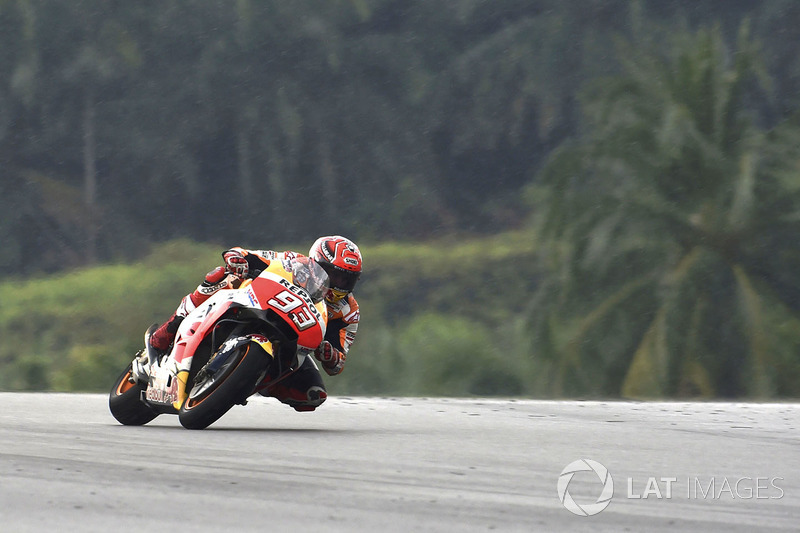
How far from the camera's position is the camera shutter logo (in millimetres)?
5532

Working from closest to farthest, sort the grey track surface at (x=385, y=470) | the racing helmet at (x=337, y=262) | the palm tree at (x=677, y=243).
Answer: the grey track surface at (x=385, y=470)
the racing helmet at (x=337, y=262)
the palm tree at (x=677, y=243)

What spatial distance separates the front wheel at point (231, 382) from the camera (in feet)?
27.5

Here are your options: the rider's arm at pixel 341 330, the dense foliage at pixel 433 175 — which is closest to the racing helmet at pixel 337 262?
the rider's arm at pixel 341 330

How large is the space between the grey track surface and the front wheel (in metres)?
0.20

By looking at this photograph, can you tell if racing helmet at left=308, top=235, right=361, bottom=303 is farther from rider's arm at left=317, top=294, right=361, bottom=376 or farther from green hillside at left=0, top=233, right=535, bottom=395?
green hillside at left=0, top=233, right=535, bottom=395

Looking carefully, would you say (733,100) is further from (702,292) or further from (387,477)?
(387,477)

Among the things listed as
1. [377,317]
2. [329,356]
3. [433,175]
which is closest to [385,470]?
[329,356]

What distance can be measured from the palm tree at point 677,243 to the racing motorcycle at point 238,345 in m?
11.2

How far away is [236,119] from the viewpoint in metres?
32.6

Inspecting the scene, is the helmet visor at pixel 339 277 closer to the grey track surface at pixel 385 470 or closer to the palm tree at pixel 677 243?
the grey track surface at pixel 385 470

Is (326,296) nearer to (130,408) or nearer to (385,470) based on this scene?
(130,408)

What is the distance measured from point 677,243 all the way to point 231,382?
1327 centimetres

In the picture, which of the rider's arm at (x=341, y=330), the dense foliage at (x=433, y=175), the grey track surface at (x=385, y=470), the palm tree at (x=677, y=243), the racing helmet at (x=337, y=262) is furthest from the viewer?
the dense foliage at (x=433, y=175)

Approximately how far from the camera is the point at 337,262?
928cm
